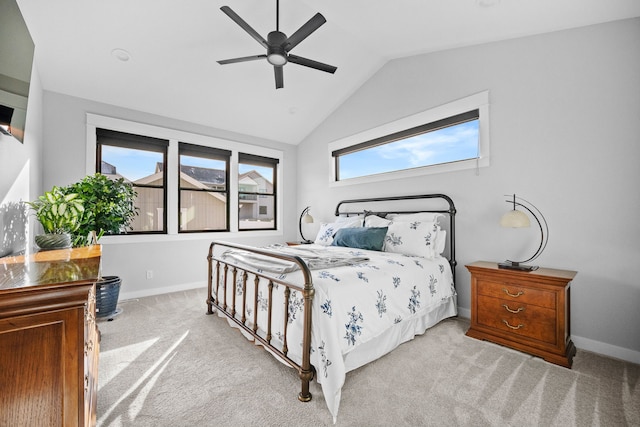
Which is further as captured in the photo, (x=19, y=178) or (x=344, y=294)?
(x=19, y=178)

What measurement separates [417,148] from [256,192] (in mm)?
2878

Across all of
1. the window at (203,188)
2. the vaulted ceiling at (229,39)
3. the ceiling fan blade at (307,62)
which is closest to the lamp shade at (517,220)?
the vaulted ceiling at (229,39)

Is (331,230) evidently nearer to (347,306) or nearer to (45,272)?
(347,306)

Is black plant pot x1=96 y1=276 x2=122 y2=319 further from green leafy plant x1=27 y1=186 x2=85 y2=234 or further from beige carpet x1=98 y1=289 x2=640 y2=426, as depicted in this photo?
green leafy plant x1=27 y1=186 x2=85 y2=234

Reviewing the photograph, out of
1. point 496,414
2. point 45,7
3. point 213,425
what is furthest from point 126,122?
point 496,414

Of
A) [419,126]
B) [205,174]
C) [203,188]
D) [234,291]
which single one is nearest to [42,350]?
[234,291]

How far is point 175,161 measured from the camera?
162 inches

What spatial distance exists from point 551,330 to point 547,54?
238cm

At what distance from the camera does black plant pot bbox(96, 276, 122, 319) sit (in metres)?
2.96

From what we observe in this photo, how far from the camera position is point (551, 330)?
2.16 meters

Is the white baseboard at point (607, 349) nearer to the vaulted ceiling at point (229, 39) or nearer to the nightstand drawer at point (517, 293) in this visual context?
the nightstand drawer at point (517, 293)

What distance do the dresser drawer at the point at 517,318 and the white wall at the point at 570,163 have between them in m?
0.50

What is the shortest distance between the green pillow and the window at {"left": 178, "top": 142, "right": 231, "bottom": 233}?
7.37 feet

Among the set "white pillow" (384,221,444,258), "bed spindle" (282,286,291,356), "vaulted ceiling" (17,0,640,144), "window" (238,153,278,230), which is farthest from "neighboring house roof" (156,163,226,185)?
"bed spindle" (282,286,291,356)
